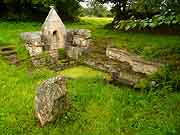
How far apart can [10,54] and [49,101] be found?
601 cm

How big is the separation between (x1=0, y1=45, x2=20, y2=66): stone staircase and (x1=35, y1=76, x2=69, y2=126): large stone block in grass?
194 inches

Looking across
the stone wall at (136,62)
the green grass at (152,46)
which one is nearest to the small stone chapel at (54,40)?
the green grass at (152,46)

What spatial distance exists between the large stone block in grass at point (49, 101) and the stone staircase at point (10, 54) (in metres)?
4.93

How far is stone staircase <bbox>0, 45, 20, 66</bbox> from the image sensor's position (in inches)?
506

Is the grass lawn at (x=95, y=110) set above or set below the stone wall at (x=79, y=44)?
below

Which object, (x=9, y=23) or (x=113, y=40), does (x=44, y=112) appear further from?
(x=9, y=23)

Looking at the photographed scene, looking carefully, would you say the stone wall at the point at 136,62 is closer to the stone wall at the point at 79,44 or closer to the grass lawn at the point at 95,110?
the grass lawn at the point at 95,110

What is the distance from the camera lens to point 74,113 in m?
8.48

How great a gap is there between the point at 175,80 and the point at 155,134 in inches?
100

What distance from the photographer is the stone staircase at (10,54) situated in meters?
12.9

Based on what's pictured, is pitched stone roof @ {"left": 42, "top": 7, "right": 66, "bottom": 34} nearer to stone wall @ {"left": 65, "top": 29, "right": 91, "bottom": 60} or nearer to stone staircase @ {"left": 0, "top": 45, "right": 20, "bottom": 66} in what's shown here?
stone wall @ {"left": 65, "top": 29, "right": 91, "bottom": 60}

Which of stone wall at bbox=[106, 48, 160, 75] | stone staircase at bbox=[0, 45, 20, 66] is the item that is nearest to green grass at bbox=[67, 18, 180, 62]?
stone wall at bbox=[106, 48, 160, 75]

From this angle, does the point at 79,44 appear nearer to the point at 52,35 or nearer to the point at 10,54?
the point at 52,35

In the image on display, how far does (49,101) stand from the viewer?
8055 millimetres
